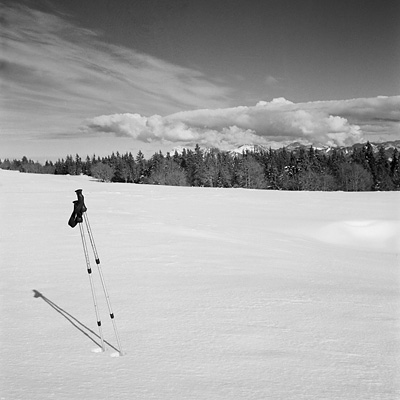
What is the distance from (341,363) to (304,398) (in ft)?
3.47

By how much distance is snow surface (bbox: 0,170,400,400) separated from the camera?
14.6 feet

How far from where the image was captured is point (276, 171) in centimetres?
10688

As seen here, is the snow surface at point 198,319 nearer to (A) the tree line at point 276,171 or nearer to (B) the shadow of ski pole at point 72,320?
(B) the shadow of ski pole at point 72,320

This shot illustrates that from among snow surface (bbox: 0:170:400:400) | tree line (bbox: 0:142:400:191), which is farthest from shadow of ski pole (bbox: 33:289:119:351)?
tree line (bbox: 0:142:400:191)

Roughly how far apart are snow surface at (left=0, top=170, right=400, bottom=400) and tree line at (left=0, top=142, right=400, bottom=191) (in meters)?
80.9

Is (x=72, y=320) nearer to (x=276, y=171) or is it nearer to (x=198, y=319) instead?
(x=198, y=319)

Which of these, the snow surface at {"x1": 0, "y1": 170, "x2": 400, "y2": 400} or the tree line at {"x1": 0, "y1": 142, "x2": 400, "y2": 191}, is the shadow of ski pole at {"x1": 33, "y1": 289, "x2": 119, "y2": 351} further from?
the tree line at {"x1": 0, "y1": 142, "x2": 400, "y2": 191}

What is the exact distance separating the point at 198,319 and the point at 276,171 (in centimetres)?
10324

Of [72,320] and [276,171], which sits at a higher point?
[276,171]

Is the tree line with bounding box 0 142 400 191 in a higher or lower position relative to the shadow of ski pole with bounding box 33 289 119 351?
higher

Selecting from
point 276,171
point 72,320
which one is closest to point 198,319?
point 72,320

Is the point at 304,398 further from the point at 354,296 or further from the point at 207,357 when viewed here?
the point at 354,296

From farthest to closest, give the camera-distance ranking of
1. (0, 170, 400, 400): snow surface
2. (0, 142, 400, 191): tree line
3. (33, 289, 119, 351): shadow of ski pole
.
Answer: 1. (0, 142, 400, 191): tree line
2. (33, 289, 119, 351): shadow of ski pole
3. (0, 170, 400, 400): snow surface

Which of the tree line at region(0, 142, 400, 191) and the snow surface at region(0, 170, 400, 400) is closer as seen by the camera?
the snow surface at region(0, 170, 400, 400)
